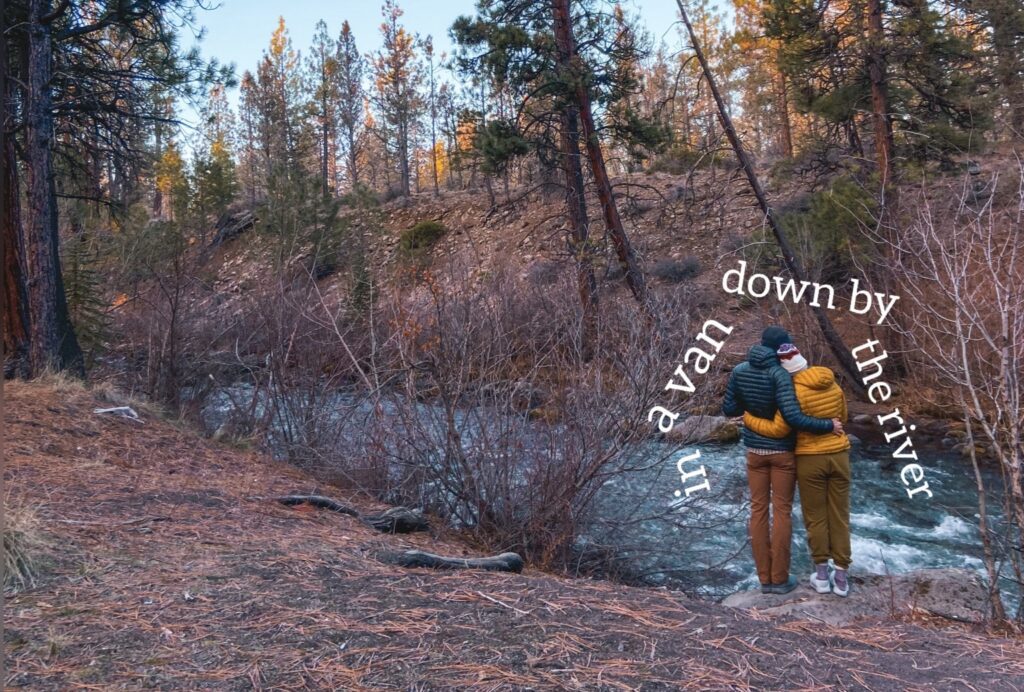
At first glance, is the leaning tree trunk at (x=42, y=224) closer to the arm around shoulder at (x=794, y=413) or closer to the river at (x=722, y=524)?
the river at (x=722, y=524)

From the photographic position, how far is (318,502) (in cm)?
708

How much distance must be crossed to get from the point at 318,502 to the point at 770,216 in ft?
28.0

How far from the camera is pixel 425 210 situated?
3459 centimetres

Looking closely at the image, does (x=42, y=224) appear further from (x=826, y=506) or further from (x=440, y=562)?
(x=826, y=506)

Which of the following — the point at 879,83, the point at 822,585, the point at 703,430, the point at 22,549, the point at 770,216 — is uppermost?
the point at 879,83

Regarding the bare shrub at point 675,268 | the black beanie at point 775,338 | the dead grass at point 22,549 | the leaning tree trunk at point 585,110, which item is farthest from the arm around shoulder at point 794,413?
the bare shrub at point 675,268

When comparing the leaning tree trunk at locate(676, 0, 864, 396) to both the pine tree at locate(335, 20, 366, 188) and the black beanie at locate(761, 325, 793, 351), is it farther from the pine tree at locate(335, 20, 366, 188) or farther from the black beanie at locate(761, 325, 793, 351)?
the pine tree at locate(335, 20, 366, 188)

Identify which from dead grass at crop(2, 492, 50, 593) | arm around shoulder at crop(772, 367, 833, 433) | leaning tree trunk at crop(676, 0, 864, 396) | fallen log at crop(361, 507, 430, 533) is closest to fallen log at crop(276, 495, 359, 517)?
fallen log at crop(361, 507, 430, 533)

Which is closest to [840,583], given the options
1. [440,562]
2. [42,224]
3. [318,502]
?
[440,562]

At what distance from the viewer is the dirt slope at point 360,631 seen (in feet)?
10.2

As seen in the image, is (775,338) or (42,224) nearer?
(775,338)

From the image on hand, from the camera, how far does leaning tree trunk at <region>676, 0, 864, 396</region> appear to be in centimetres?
1177

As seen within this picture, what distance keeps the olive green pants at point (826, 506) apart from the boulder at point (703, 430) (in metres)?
1.33

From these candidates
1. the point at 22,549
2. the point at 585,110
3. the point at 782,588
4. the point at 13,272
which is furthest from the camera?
the point at 585,110
